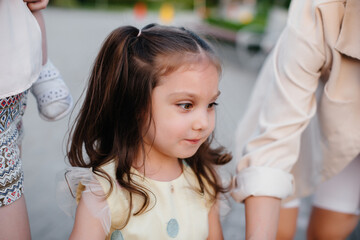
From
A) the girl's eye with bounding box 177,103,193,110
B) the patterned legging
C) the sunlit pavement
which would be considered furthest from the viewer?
the sunlit pavement

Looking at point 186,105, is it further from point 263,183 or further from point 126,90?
point 263,183

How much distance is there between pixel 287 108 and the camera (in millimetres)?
1800

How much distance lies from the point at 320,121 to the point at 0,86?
130 cm

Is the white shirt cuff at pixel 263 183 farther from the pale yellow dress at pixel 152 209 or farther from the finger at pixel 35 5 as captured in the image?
the finger at pixel 35 5

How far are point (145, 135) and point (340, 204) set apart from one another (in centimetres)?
109

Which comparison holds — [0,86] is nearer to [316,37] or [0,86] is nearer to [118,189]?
[118,189]

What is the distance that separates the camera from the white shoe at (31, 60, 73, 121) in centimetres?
166

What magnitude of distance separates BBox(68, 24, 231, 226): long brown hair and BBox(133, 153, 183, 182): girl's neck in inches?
1.7

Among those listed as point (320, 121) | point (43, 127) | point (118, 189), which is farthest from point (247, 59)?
point (118, 189)

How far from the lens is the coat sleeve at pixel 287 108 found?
173 cm

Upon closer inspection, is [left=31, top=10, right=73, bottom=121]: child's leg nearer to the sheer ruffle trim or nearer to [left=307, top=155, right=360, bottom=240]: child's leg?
the sheer ruffle trim

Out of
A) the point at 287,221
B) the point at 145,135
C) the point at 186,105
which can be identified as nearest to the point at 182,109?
the point at 186,105

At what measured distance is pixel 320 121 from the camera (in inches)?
79.1

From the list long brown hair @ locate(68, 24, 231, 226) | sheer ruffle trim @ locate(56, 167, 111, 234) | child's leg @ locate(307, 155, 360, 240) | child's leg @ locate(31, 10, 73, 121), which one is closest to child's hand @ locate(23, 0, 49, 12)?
child's leg @ locate(31, 10, 73, 121)
